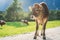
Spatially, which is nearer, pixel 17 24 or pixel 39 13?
pixel 39 13

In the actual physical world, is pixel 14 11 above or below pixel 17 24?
above

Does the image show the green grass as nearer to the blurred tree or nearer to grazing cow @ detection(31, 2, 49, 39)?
the blurred tree

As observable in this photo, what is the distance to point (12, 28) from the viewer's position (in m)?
5.56

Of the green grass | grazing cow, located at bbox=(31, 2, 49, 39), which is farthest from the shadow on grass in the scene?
grazing cow, located at bbox=(31, 2, 49, 39)

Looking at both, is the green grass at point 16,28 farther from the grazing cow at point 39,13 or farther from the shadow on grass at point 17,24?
the grazing cow at point 39,13

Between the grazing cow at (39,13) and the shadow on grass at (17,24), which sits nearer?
the grazing cow at (39,13)

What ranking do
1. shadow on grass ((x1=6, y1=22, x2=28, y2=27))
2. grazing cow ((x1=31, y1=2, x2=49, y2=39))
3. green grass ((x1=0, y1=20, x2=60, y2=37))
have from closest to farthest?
1. grazing cow ((x1=31, y1=2, x2=49, y2=39))
2. green grass ((x1=0, y1=20, x2=60, y2=37))
3. shadow on grass ((x1=6, y1=22, x2=28, y2=27))

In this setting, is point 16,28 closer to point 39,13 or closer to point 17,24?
point 17,24

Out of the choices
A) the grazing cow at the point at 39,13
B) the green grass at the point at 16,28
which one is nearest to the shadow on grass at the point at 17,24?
the green grass at the point at 16,28

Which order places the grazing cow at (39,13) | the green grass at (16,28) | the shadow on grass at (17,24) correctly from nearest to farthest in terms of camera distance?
the grazing cow at (39,13) < the green grass at (16,28) < the shadow on grass at (17,24)

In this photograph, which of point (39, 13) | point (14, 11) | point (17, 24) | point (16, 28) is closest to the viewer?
point (39, 13)

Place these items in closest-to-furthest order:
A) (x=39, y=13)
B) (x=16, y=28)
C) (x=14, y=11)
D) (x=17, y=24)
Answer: (x=39, y=13) → (x=16, y=28) → (x=17, y=24) → (x=14, y=11)

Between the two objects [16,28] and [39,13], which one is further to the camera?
[16,28]

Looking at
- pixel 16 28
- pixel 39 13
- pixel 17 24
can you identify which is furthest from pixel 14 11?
pixel 39 13
